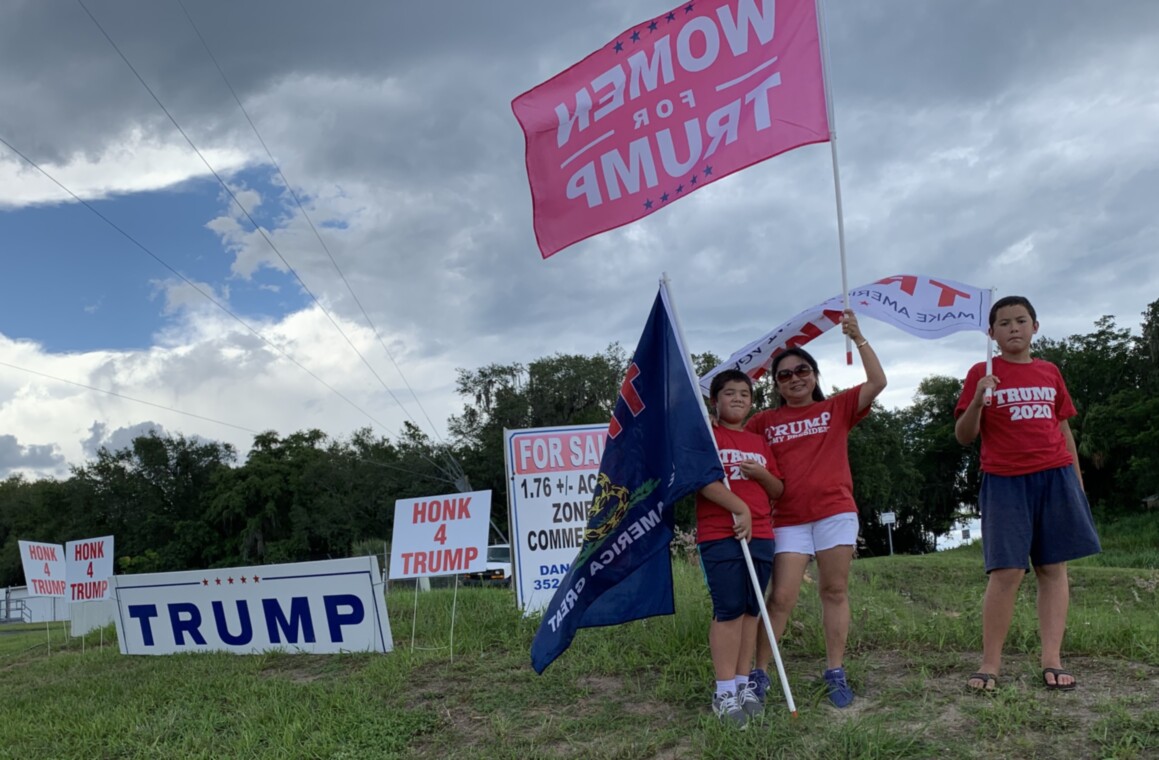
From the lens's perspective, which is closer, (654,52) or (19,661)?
(654,52)

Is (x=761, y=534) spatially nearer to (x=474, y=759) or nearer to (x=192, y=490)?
(x=474, y=759)

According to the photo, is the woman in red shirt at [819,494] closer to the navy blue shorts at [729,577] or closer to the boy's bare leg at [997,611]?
the navy blue shorts at [729,577]

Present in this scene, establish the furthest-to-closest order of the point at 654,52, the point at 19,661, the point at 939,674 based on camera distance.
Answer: the point at 19,661 < the point at 654,52 < the point at 939,674

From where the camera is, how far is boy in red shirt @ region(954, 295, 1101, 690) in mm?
4008

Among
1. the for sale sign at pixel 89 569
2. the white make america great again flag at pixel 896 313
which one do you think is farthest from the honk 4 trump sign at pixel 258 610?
the white make america great again flag at pixel 896 313

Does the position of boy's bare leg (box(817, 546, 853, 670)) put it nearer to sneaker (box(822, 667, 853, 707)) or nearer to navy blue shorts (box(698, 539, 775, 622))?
sneaker (box(822, 667, 853, 707))

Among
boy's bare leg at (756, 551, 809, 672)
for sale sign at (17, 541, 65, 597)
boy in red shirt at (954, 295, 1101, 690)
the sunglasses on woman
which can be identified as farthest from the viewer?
for sale sign at (17, 541, 65, 597)

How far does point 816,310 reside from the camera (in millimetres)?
6043

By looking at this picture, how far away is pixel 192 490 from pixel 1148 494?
179 ft

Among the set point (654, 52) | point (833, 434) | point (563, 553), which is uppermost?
point (654, 52)

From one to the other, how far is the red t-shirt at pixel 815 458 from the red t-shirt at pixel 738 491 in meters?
0.08

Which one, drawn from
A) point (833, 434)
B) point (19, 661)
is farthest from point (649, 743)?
point (19, 661)

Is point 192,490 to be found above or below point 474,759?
above

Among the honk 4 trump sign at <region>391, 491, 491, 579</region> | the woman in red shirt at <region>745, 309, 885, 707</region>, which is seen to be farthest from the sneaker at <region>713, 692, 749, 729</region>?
the honk 4 trump sign at <region>391, 491, 491, 579</region>
